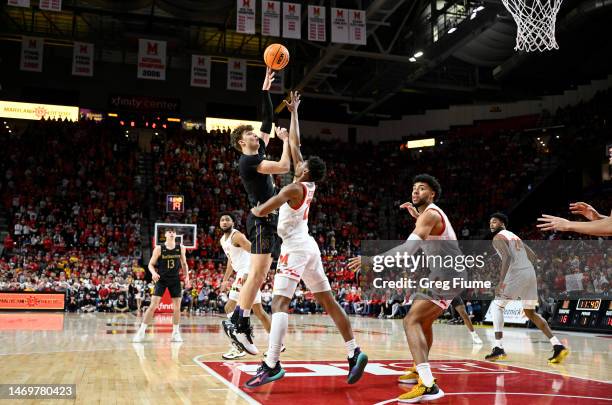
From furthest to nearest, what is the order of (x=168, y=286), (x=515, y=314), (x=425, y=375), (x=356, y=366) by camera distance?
(x=515, y=314)
(x=168, y=286)
(x=356, y=366)
(x=425, y=375)

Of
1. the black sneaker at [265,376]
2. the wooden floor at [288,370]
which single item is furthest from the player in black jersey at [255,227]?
the black sneaker at [265,376]

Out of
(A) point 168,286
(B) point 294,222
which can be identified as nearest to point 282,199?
(B) point 294,222

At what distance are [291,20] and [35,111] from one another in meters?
16.8

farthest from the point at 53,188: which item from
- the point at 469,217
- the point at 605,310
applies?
the point at 605,310

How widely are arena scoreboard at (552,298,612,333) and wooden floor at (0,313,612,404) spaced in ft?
9.98

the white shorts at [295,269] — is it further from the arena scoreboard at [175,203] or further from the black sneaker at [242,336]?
the arena scoreboard at [175,203]

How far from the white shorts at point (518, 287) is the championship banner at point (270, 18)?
12.7 meters

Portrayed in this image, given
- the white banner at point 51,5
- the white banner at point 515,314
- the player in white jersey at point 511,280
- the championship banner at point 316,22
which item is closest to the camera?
the player in white jersey at point 511,280

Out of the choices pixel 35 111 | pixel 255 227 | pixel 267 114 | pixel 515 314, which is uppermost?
pixel 35 111

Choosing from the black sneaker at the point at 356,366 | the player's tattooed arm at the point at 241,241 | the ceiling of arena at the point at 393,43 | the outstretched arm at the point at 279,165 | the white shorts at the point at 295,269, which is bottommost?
the black sneaker at the point at 356,366

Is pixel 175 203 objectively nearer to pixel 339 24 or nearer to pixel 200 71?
pixel 200 71

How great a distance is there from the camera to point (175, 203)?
24484mm

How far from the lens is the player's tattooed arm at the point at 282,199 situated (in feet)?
16.0

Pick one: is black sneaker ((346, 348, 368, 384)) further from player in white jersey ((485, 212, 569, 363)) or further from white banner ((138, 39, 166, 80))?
white banner ((138, 39, 166, 80))
